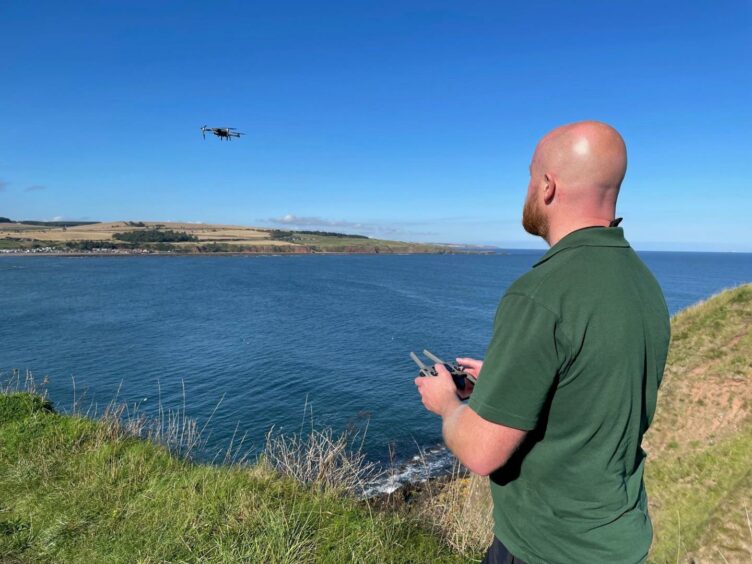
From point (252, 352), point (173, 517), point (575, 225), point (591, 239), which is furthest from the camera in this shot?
point (252, 352)

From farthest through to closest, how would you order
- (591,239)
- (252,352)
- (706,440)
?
(252,352)
(706,440)
(591,239)

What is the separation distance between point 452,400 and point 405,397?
27228mm

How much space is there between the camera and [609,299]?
5.87 feet

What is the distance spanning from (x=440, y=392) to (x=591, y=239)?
3.66ft

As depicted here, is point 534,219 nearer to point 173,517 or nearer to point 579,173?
point 579,173


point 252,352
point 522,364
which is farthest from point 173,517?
point 252,352

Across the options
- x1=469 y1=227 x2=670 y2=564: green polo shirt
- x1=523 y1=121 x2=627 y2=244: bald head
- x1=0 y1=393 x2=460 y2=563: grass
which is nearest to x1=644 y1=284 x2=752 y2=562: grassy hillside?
x1=0 y1=393 x2=460 y2=563: grass

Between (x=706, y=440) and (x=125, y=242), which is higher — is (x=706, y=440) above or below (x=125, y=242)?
below

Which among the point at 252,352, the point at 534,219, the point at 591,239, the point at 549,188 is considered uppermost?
the point at 549,188

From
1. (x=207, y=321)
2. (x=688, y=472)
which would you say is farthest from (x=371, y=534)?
(x=207, y=321)

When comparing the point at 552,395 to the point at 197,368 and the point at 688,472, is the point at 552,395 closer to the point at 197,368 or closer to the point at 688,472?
the point at 688,472

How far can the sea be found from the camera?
77.9 feet

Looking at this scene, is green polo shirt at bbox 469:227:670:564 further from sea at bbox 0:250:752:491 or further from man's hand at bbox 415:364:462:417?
sea at bbox 0:250:752:491

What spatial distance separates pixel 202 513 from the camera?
5188 millimetres
